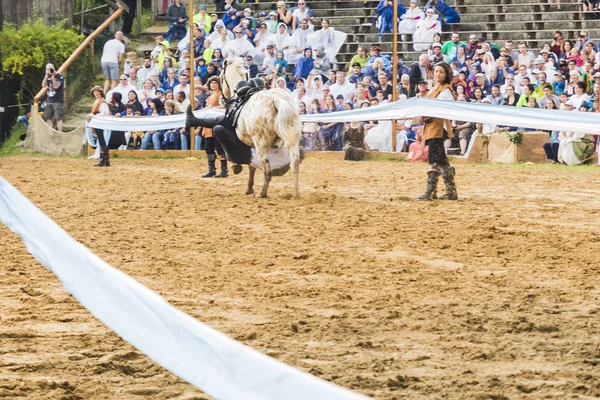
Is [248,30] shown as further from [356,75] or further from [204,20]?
[356,75]

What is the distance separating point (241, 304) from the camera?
7.18m

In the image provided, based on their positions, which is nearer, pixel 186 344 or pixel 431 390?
pixel 186 344

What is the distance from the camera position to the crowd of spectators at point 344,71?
2020cm

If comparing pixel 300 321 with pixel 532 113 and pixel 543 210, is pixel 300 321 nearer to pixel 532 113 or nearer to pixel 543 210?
pixel 543 210

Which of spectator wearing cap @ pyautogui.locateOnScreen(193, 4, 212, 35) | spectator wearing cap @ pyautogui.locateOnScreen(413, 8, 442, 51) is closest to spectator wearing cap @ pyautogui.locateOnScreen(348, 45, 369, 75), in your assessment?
spectator wearing cap @ pyautogui.locateOnScreen(413, 8, 442, 51)

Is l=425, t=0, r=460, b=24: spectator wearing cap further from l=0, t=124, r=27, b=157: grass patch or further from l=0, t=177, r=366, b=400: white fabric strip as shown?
l=0, t=177, r=366, b=400: white fabric strip

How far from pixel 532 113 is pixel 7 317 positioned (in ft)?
31.0

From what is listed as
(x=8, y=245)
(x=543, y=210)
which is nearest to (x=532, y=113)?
(x=543, y=210)

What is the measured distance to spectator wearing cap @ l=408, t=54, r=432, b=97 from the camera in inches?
858

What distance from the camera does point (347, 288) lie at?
25.5 feet

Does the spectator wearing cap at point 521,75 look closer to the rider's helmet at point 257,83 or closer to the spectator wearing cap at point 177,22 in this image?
the rider's helmet at point 257,83

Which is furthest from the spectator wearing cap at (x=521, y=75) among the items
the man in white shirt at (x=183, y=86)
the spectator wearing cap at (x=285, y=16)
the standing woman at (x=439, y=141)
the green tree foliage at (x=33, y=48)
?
the green tree foliage at (x=33, y=48)

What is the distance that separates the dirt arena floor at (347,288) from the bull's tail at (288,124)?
0.72 m

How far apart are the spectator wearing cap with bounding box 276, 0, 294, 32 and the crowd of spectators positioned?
0.03 m
